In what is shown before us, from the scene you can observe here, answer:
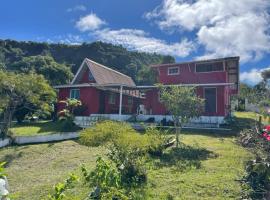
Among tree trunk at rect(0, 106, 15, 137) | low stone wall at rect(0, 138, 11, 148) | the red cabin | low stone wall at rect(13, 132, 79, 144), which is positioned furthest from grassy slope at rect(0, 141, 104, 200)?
the red cabin

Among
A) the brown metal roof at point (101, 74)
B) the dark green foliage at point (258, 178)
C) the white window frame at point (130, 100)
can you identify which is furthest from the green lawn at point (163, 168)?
the white window frame at point (130, 100)

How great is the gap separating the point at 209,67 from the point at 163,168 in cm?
1819

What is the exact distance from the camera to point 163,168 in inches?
496

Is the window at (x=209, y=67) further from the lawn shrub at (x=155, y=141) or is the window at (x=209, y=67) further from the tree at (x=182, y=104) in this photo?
the lawn shrub at (x=155, y=141)

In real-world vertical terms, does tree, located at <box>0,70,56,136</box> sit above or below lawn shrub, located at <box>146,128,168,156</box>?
above

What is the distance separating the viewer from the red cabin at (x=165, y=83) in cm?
2711

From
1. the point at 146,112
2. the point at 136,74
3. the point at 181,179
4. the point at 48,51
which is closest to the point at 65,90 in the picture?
the point at 146,112

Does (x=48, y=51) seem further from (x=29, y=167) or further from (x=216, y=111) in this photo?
(x=29, y=167)

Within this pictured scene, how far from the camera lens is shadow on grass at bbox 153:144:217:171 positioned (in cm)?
1299

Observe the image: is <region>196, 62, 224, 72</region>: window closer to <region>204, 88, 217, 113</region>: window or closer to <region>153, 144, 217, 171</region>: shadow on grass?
<region>204, 88, 217, 113</region>: window

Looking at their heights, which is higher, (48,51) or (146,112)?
(48,51)

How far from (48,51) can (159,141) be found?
60.1 metres

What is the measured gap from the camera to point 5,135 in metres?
19.5

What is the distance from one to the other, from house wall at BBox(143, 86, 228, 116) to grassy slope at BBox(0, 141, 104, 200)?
473 inches
